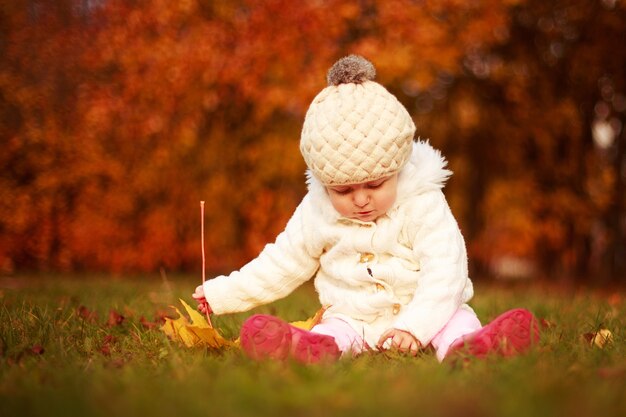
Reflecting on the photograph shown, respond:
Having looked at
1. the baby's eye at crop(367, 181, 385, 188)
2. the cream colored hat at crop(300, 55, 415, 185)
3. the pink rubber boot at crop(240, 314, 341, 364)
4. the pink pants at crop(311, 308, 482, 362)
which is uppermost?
the cream colored hat at crop(300, 55, 415, 185)

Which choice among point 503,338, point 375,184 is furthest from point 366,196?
point 503,338

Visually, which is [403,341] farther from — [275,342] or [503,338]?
[275,342]

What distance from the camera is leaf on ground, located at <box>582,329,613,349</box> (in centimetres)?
284

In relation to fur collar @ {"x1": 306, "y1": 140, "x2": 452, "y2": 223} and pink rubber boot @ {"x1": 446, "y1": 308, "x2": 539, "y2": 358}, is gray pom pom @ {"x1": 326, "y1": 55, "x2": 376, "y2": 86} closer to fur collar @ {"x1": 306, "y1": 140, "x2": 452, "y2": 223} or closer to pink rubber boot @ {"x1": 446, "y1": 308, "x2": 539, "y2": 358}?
fur collar @ {"x1": 306, "y1": 140, "x2": 452, "y2": 223}

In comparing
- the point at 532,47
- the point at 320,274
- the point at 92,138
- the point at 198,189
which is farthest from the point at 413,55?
the point at 320,274

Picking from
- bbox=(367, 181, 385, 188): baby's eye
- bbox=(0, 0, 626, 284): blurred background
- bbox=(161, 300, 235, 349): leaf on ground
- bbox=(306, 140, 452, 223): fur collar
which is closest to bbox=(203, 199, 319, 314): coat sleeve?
bbox=(306, 140, 452, 223): fur collar

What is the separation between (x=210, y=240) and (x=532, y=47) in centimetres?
438

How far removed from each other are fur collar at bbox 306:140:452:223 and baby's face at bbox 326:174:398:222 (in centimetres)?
7

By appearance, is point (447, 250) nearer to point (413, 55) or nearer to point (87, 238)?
point (413, 55)

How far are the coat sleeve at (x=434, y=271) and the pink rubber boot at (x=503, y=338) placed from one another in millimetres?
200

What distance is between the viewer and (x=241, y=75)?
8.48m

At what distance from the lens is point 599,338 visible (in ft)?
9.78

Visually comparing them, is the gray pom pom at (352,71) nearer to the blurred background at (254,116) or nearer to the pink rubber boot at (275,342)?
the pink rubber boot at (275,342)

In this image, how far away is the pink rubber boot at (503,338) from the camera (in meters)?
2.56
